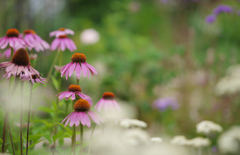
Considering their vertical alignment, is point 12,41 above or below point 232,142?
above

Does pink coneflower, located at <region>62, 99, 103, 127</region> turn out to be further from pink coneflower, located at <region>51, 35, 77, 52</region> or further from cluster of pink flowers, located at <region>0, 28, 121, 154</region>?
pink coneflower, located at <region>51, 35, 77, 52</region>

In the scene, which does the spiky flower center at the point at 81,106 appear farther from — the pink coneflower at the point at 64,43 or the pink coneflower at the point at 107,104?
the pink coneflower at the point at 64,43

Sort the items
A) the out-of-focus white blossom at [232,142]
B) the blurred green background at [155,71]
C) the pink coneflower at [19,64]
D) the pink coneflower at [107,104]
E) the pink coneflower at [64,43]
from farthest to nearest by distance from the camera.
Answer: the blurred green background at [155,71], the out-of-focus white blossom at [232,142], the pink coneflower at [64,43], the pink coneflower at [107,104], the pink coneflower at [19,64]

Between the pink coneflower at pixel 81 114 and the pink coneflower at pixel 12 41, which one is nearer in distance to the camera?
the pink coneflower at pixel 81 114

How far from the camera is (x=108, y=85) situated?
245cm

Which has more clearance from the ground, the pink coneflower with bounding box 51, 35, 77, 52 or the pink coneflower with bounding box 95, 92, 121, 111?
the pink coneflower with bounding box 51, 35, 77, 52

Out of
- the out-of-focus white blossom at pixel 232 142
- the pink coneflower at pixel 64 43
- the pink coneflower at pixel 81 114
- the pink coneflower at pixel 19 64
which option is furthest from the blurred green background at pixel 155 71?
the pink coneflower at pixel 19 64

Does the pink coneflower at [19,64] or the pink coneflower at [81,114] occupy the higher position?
the pink coneflower at [19,64]

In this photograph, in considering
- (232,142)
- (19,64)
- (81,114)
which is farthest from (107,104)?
(232,142)

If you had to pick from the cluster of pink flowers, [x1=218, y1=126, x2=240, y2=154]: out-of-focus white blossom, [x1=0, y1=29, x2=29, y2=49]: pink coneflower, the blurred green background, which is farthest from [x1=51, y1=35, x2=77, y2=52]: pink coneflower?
the blurred green background

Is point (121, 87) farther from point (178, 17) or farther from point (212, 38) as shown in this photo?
point (178, 17)

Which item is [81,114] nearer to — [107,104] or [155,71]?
[107,104]

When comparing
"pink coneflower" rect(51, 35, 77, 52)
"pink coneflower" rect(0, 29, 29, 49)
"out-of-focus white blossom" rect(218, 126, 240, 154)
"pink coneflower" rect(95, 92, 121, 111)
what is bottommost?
"out-of-focus white blossom" rect(218, 126, 240, 154)

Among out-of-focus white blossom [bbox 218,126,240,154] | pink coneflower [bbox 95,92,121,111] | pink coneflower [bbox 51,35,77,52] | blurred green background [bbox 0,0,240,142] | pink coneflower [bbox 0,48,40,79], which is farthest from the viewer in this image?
blurred green background [bbox 0,0,240,142]
